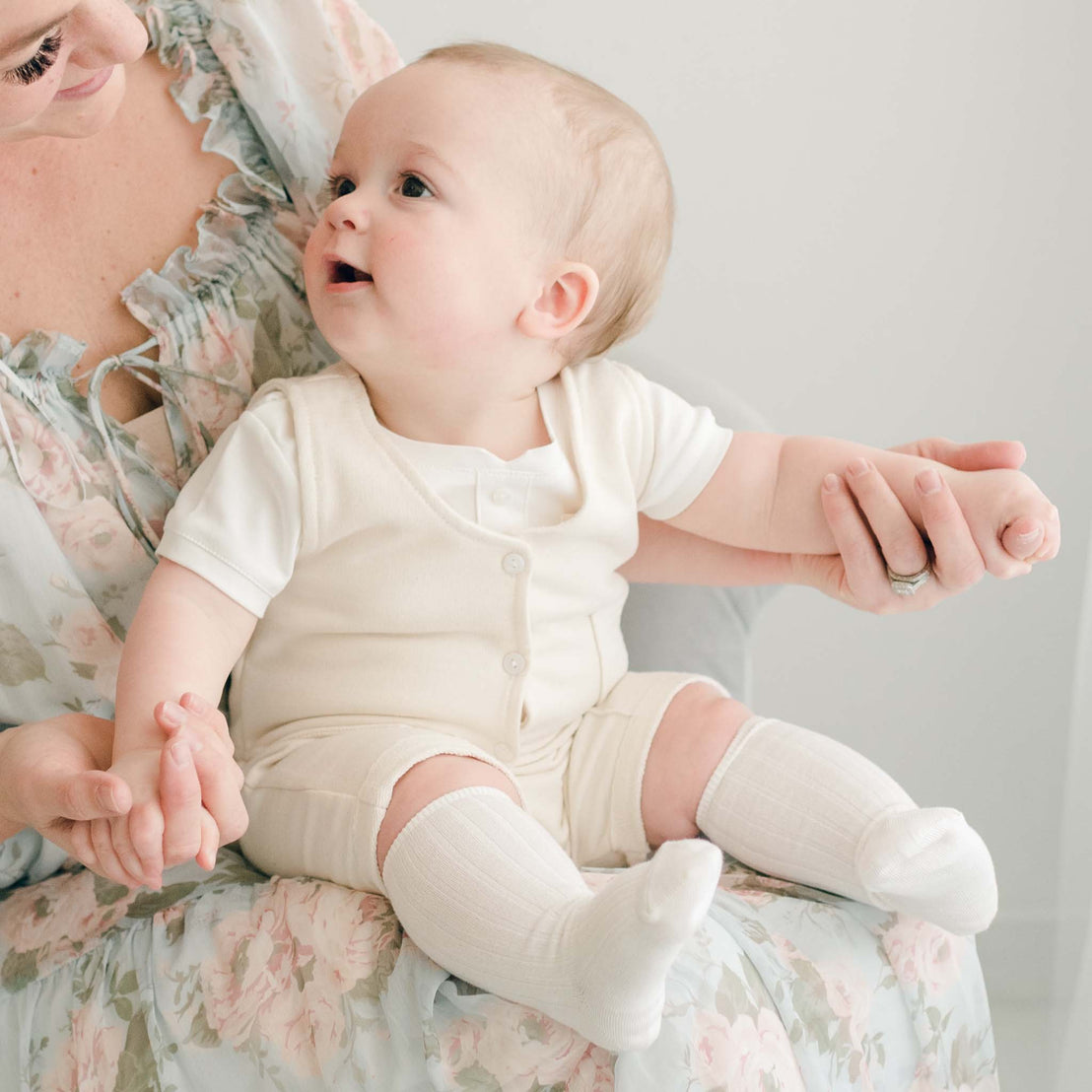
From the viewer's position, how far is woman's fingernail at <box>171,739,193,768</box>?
889 millimetres

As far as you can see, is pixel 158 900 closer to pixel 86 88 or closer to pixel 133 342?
pixel 133 342

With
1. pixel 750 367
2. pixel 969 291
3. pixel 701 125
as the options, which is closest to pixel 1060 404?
pixel 969 291

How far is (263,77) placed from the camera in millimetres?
1331

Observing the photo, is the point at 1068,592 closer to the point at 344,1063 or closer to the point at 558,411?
the point at 558,411

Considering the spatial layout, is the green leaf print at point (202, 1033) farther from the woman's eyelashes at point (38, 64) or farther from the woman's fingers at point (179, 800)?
the woman's eyelashes at point (38, 64)

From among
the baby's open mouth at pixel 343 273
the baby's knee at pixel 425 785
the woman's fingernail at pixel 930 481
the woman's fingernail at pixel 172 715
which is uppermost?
the baby's open mouth at pixel 343 273

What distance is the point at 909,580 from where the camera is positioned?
47.1 inches

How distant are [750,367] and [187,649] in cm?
120

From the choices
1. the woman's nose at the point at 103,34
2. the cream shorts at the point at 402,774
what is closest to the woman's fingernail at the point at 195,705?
the cream shorts at the point at 402,774

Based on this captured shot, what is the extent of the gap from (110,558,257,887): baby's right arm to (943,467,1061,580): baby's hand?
25.3 inches

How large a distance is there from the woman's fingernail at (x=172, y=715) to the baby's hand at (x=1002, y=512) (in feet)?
2.26

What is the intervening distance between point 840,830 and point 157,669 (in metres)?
0.58

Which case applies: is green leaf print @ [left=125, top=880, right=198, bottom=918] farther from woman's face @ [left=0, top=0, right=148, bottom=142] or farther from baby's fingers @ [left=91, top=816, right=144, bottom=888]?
woman's face @ [left=0, top=0, right=148, bottom=142]

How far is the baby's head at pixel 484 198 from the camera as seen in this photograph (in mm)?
1132
